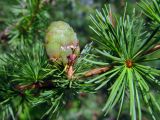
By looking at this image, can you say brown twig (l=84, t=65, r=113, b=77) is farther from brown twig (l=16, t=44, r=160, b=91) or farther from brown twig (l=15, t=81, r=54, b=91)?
brown twig (l=15, t=81, r=54, b=91)

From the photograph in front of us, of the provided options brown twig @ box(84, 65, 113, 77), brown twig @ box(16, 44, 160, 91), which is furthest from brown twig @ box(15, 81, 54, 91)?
brown twig @ box(84, 65, 113, 77)

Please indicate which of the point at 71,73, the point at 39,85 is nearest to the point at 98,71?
the point at 71,73

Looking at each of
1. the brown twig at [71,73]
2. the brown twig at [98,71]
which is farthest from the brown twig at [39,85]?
the brown twig at [98,71]

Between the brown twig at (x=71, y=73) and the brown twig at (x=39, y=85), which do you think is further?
the brown twig at (x=39, y=85)

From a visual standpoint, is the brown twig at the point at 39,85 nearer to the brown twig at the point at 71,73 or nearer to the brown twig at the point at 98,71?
the brown twig at the point at 71,73

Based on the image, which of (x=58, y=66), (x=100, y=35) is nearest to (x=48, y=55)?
(x=58, y=66)

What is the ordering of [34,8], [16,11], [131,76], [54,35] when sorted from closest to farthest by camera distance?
[131,76] → [54,35] → [34,8] → [16,11]

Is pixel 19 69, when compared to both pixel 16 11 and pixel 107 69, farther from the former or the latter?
pixel 16 11

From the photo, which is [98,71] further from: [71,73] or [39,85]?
[39,85]
